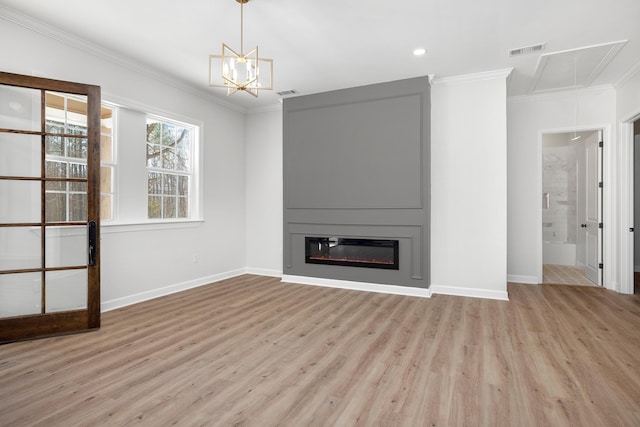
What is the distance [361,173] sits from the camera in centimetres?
482

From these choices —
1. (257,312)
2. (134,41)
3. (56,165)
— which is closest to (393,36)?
(134,41)

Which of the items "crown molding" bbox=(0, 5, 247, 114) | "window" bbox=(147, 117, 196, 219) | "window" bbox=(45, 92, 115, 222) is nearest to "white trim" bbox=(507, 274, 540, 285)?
"window" bbox=(147, 117, 196, 219)

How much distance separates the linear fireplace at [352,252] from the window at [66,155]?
9.74ft

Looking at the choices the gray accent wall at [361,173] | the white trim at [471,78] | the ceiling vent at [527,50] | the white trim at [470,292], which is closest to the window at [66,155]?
the gray accent wall at [361,173]

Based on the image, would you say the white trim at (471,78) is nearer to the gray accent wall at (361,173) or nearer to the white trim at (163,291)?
the gray accent wall at (361,173)

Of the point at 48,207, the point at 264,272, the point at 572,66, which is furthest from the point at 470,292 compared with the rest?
the point at 48,207

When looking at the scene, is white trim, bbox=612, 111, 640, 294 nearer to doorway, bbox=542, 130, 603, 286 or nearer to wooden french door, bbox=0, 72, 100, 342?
doorway, bbox=542, 130, 603, 286

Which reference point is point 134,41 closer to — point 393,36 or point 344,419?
point 393,36

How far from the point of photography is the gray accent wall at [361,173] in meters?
4.50

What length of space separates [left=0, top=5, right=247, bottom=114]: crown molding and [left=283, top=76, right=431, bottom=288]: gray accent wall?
4.94ft

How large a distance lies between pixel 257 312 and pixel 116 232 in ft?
6.13

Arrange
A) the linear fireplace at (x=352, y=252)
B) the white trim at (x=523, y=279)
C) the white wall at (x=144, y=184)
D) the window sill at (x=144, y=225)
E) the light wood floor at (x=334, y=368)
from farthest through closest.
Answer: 1. the white trim at (x=523, y=279)
2. the linear fireplace at (x=352, y=252)
3. the window sill at (x=144, y=225)
4. the white wall at (x=144, y=184)
5. the light wood floor at (x=334, y=368)

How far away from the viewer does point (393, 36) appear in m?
3.43

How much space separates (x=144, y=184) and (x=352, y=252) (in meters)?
2.94
